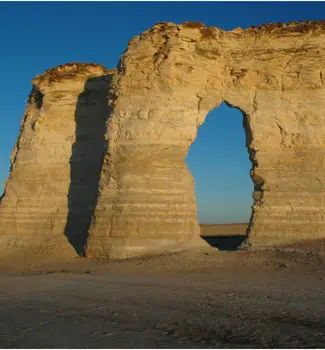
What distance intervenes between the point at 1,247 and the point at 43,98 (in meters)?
6.19

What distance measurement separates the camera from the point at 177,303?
769 cm

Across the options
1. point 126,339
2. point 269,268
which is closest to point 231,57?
point 269,268

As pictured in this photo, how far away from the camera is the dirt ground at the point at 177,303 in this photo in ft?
17.9

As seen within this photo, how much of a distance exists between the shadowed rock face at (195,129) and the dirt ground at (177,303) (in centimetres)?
136

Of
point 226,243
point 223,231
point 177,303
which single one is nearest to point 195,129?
point 177,303

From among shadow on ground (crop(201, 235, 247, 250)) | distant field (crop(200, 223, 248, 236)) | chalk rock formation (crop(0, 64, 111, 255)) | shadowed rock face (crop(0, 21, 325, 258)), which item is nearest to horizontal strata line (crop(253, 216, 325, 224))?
shadowed rock face (crop(0, 21, 325, 258))

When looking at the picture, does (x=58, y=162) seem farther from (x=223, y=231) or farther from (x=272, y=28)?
(x=223, y=231)

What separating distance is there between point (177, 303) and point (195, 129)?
350 inches

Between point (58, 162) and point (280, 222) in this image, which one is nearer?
point (280, 222)

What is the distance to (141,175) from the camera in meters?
15.1

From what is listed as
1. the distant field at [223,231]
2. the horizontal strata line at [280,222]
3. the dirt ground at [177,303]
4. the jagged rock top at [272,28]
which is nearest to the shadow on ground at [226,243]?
the horizontal strata line at [280,222]

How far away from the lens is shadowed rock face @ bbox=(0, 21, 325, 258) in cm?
1470

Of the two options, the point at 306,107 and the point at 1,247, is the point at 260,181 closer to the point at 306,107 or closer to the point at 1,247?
the point at 306,107

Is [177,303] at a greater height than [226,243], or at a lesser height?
greater
